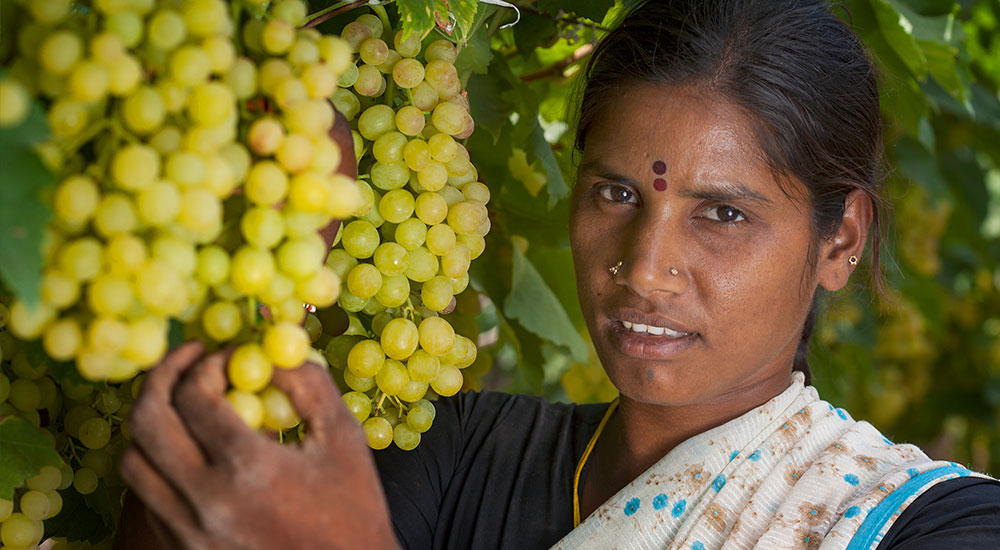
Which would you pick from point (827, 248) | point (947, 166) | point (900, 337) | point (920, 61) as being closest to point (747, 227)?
point (827, 248)

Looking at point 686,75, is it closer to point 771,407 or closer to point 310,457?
point 771,407

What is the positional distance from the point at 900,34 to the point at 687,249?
0.54 m

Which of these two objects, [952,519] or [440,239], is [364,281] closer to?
[440,239]

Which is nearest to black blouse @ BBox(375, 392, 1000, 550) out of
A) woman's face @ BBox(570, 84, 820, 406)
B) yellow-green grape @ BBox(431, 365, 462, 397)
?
woman's face @ BBox(570, 84, 820, 406)

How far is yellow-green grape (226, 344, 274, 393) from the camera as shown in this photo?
1.63ft

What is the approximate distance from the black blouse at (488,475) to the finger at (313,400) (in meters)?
0.65

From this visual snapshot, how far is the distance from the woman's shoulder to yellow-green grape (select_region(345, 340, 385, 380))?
51cm

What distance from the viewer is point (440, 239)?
0.83m

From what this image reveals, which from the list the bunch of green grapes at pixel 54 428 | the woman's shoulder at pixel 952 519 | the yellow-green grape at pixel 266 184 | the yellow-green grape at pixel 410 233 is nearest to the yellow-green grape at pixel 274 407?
the yellow-green grape at pixel 266 184

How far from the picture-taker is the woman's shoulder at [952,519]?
87cm

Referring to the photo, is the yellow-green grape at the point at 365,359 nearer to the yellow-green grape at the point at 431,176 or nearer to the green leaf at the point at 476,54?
the yellow-green grape at the point at 431,176

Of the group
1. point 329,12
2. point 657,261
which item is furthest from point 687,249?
point 329,12

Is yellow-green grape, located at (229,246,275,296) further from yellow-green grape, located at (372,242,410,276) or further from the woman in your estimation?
the woman

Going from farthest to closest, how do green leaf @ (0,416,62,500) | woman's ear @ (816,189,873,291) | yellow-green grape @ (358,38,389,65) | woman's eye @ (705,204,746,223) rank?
woman's ear @ (816,189,873,291) < woman's eye @ (705,204,746,223) < yellow-green grape @ (358,38,389,65) < green leaf @ (0,416,62,500)
